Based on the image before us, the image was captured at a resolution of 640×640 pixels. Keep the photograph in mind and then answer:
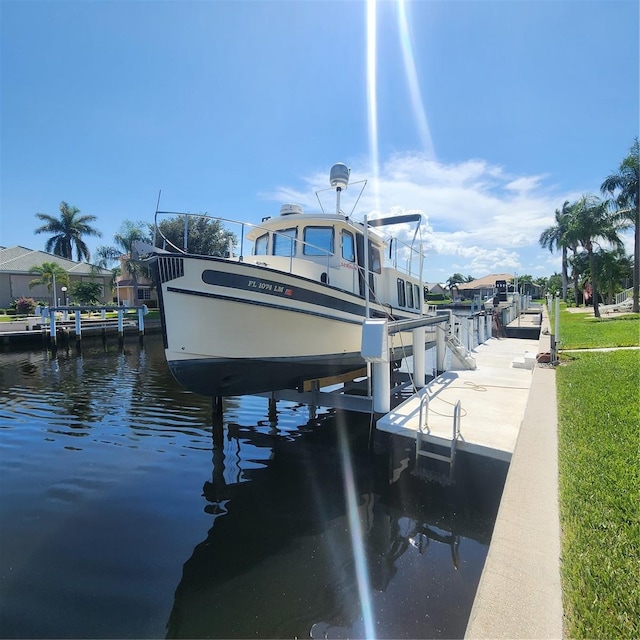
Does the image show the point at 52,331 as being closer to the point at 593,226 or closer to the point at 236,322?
the point at 236,322

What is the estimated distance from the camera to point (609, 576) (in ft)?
8.73

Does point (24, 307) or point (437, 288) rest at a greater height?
point (437, 288)

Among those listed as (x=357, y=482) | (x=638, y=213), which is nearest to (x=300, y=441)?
(x=357, y=482)

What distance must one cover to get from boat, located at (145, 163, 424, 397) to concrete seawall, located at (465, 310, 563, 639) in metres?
3.10

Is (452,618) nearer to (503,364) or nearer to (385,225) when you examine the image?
(385,225)

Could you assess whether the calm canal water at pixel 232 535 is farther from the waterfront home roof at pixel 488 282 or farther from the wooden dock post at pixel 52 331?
the waterfront home roof at pixel 488 282

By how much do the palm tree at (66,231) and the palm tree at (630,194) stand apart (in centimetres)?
5603

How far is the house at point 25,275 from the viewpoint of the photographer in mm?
36500

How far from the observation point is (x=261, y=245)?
9016 millimetres

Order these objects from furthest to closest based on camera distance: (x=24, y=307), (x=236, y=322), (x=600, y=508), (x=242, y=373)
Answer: (x=24, y=307), (x=242, y=373), (x=236, y=322), (x=600, y=508)

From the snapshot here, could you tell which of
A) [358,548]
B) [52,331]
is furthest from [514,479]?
[52,331]

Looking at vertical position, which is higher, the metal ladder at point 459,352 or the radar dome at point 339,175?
the radar dome at point 339,175

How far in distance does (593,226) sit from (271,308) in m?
25.7

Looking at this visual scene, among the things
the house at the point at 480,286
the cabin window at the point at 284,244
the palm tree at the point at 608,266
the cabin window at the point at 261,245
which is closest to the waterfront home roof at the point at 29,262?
the cabin window at the point at 261,245
